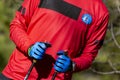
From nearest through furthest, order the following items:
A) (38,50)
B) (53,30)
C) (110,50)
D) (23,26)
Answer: (38,50) → (53,30) → (23,26) → (110,50)

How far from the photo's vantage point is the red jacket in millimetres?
4016

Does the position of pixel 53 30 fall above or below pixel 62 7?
below

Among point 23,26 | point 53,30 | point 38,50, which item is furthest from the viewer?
point 23,26

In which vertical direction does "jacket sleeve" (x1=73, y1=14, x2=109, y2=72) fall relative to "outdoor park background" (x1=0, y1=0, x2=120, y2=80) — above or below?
above

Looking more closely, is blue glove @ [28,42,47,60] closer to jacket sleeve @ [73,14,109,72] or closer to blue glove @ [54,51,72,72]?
blue glove @ [54,51,72,72]

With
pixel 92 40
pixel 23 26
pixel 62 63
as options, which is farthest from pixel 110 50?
pixel 62 63

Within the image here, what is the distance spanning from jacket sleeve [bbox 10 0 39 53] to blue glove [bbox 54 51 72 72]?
0.79 feet

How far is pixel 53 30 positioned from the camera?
4020 millimetres

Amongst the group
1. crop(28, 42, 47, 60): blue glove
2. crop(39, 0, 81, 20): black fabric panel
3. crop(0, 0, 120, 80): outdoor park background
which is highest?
crop(39, 0, 81, 20): black fabric panel

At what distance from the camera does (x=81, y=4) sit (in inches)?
162

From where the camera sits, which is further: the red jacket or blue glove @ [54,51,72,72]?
the red jacket

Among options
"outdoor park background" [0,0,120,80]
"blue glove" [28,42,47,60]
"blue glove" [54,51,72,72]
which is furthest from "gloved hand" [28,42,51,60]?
"outdoor park background" [0,0,120,80]

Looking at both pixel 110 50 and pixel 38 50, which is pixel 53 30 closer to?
pixel 38 50

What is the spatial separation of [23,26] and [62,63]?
1.57 ft
